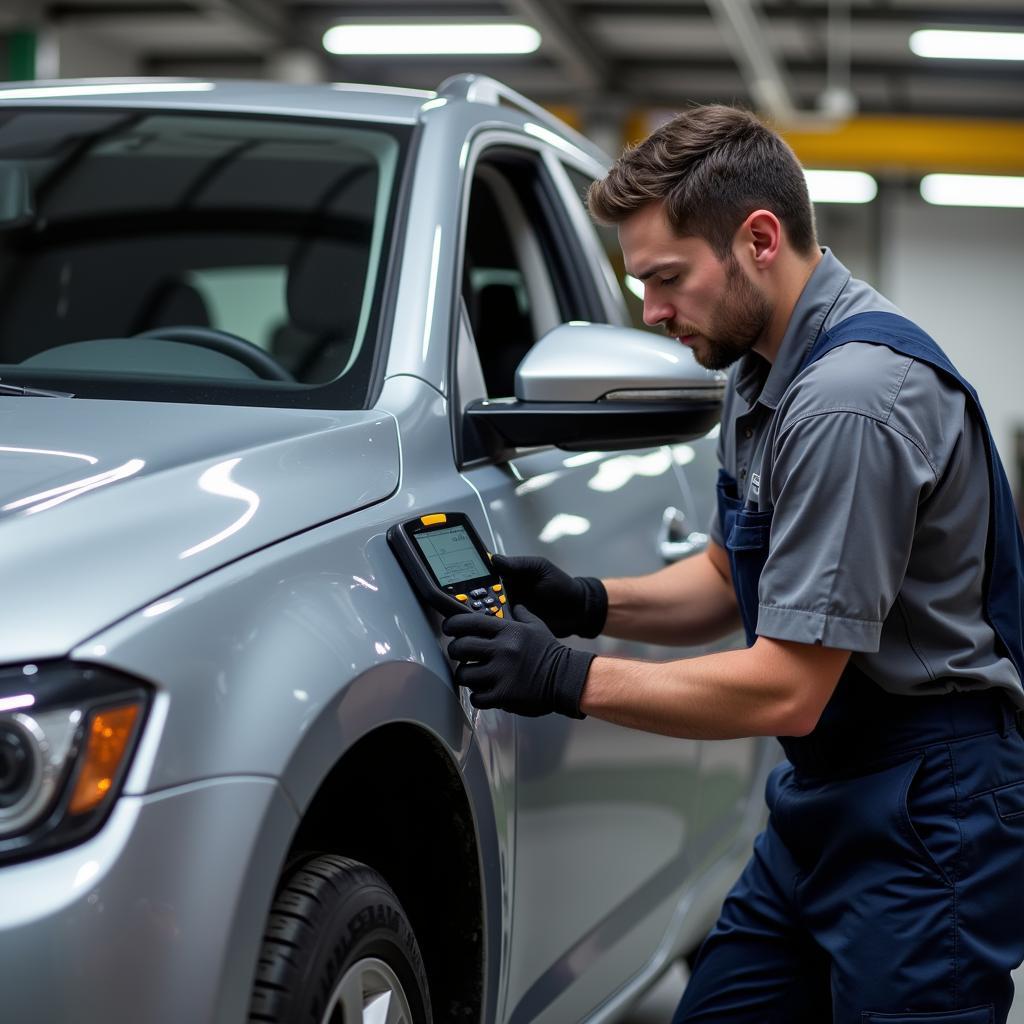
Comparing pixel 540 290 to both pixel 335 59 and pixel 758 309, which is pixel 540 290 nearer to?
pixel 758 309

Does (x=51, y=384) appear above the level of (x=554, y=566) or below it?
above

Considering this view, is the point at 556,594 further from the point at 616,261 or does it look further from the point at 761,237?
the point at 616,261

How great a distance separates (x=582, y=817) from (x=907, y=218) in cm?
1379

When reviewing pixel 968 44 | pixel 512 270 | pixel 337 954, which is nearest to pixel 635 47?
pixel 968 44

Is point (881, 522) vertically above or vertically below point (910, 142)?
above

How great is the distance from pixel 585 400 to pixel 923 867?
0.66 m

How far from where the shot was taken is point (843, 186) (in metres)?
14.0

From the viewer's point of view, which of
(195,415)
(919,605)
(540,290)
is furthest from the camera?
(540,290)

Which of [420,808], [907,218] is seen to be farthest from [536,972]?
[907,218]

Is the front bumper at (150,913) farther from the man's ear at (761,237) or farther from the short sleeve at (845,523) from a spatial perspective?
the man's ear at (761,237)

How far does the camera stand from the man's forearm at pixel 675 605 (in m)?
2.02

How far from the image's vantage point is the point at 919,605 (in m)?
1.64

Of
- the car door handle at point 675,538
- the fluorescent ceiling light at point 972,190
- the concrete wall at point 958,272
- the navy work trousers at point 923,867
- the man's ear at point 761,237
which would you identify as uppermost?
the man's ear at point 761,237

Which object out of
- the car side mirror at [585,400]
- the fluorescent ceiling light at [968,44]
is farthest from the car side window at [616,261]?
the fluorescent ceiling light at [968,44]
